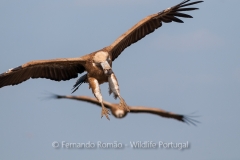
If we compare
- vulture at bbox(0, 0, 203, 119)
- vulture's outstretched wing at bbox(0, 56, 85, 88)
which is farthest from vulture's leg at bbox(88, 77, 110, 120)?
vulture's outstretched wing at bbox(0, 56, 85, 88)

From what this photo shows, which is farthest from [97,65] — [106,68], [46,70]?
[46,70]

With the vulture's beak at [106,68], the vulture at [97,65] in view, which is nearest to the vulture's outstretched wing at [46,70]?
the vulture at [97,65]

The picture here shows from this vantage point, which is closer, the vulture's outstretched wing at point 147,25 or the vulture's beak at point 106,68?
the vulture's beak at point 106,68

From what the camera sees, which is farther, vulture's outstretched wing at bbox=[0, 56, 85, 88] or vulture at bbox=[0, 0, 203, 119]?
vulture's outstretched wing at bbox=[0, 56, 85, 88]

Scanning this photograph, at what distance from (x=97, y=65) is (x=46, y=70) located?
5.79 ft

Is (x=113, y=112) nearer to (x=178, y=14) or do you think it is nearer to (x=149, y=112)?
(x=149, y=112)

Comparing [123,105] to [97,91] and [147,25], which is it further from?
[147,25]

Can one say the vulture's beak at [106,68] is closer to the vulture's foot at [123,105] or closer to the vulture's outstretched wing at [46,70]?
the vulture's foot at [123,105]

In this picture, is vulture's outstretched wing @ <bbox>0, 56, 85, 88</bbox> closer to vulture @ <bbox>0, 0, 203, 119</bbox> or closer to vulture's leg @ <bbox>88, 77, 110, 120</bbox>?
vulture @ <bbox>0, 0, 203, 119</bbox>

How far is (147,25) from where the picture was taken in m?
23.8

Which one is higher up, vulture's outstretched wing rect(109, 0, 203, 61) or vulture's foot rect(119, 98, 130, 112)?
vulture's outstretched wing rect(109, 0, 203, 61)

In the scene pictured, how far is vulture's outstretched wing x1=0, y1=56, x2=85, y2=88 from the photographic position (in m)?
22.4

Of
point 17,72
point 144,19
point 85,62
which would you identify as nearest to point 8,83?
point 17,72

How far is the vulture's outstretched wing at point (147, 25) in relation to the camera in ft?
76.2
